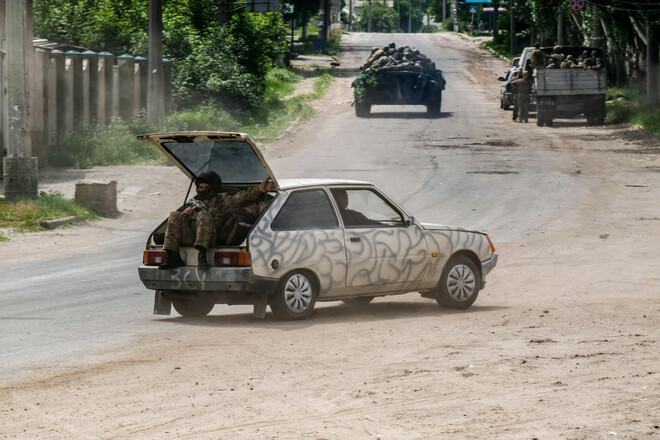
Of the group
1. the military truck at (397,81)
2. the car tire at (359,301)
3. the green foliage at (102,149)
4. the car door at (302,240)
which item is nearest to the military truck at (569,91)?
the military truck at (397,81)

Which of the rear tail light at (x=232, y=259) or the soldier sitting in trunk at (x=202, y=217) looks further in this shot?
the soldier sitting in trunk at (x=202, y=217)

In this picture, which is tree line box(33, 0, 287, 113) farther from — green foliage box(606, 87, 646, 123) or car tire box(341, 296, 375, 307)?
car tire box(341, 296, 375, 307)

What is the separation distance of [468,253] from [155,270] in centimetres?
333

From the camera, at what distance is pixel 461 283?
40.7 feet

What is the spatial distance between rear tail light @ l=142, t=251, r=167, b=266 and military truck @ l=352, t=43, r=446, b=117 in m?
31.6

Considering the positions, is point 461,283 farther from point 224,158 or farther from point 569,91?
point 569,91

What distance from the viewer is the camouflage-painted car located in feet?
36.1

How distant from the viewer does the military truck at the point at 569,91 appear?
3894 centimetres

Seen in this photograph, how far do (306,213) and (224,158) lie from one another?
1097 mm

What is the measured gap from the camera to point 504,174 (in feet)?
92.1

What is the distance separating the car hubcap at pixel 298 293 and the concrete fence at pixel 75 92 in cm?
1715

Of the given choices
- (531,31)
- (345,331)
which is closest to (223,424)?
(345,331)

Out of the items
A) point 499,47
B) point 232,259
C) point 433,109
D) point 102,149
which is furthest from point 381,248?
point 499,47

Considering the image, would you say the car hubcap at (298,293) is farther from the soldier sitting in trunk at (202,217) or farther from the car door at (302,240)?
the soldier sitting in trunk at (202,217)
